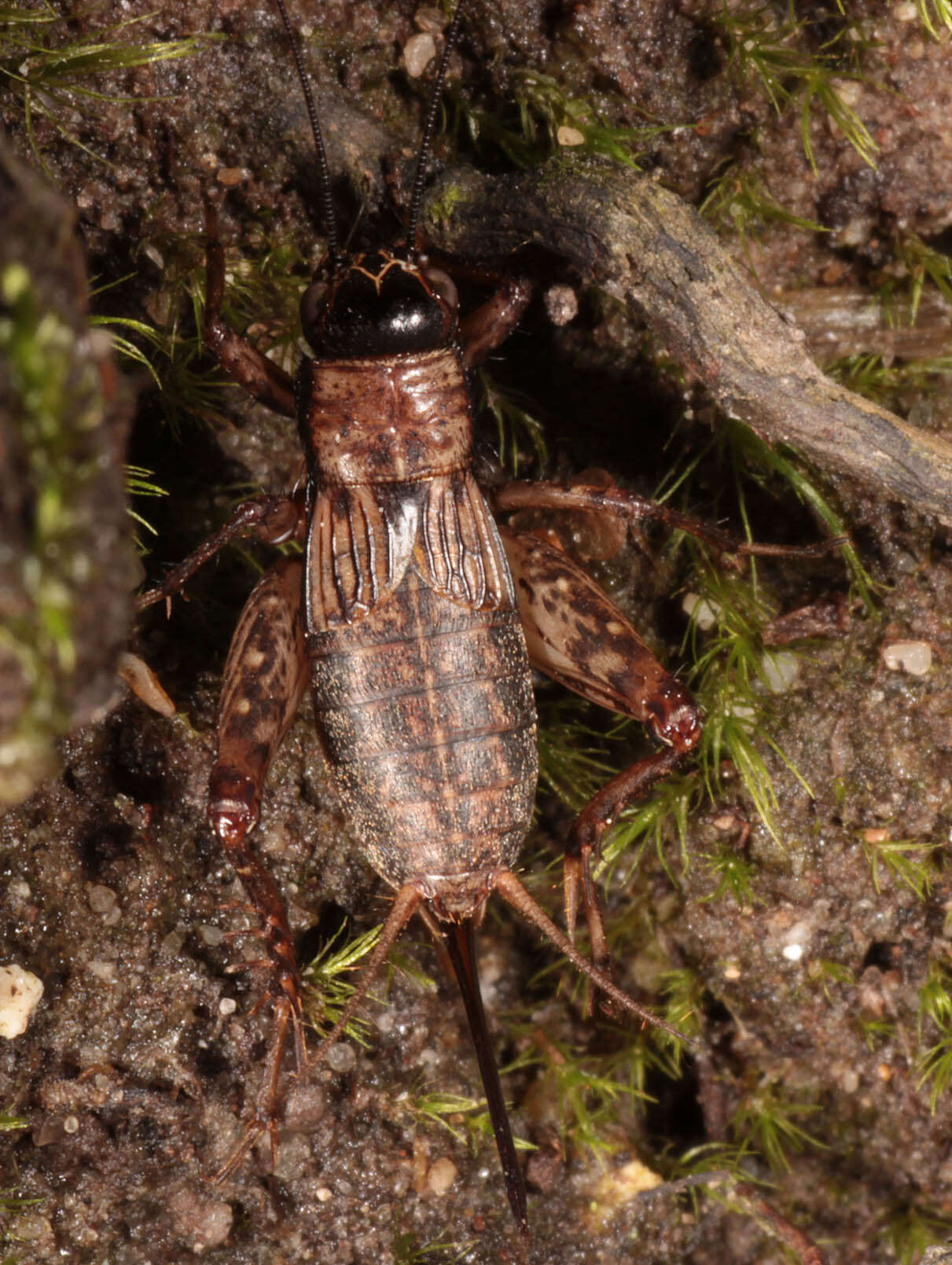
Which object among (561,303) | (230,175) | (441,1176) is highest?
(230,175)

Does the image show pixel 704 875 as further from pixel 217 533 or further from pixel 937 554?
pixel 217 533

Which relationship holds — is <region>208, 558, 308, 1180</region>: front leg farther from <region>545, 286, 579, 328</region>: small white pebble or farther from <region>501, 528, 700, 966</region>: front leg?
<region>545, 286, 579, 328</region>: small white pebble

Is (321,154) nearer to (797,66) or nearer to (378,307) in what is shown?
(378,307)

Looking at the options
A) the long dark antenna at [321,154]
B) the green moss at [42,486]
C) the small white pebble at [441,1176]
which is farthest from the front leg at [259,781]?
the green moss at [42,486]

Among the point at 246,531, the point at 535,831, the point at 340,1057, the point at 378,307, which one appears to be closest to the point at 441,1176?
the point at 340,1057

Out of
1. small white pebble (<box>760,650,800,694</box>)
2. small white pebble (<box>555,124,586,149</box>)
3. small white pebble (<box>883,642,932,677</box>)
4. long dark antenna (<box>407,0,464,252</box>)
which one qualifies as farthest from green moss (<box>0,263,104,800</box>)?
small white pebble (<box>883,642,932,677</box>)

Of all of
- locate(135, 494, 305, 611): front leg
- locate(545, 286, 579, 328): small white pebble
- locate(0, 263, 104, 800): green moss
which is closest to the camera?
locate(0, 263, 104, 800): green moss
